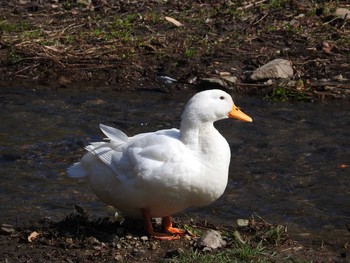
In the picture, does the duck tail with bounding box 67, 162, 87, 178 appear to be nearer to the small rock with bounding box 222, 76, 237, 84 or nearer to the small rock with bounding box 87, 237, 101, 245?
the small rock with bounding box 87, 237, 101, 245

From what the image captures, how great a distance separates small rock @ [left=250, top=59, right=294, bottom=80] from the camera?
10.2m

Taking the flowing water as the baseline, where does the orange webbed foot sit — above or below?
above

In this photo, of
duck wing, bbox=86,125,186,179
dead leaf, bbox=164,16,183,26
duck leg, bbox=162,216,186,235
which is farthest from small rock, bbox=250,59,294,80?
duck leg, bbox=162,216,186,235

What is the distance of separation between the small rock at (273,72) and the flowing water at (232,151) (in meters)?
0.38

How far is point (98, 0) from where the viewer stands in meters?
12.7

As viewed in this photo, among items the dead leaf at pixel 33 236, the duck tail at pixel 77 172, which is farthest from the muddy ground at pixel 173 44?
the dead leaf at pixel 33 236

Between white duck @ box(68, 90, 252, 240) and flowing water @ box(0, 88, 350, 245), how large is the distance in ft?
3.37

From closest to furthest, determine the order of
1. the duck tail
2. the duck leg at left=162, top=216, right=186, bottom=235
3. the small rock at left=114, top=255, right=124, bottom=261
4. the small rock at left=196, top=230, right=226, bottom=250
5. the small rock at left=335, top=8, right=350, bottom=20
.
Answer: the small rock at left=114, top=255, right=124, bottom=261
the small rock at left=196, top=230, right=226, bottom=250
the duck leg at left=162, top=216, right=186, bottom=235
the duck tail
the small rock at left=335, top=8, right=350, bottom=20

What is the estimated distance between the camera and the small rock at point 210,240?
19.1 ft

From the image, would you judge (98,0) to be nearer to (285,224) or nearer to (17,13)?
(17,13)

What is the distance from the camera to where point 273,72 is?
1016 centimetres

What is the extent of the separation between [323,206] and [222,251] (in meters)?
1.85

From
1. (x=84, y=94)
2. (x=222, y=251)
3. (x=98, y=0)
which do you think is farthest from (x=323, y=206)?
(x=98, y=0)

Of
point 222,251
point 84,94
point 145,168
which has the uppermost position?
point 145,168
